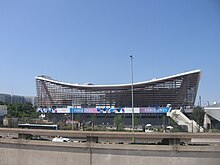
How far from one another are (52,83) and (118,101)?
3772 centimetres

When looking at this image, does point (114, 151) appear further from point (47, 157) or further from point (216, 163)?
point (216, 163)

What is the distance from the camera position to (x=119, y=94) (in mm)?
130125

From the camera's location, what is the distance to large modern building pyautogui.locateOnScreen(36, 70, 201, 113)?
12038 centimetres

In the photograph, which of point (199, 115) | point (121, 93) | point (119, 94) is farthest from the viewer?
point (119, 94)

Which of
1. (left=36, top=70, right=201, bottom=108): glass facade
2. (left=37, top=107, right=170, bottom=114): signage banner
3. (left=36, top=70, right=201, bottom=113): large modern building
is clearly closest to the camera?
(left=37, top=107, right=170, bottom=114): signage banner

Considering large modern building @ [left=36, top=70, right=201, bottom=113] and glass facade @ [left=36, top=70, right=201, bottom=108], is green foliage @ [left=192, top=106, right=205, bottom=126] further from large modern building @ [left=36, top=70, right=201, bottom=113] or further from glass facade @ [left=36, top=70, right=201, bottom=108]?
glass facade @ [left=36, top=70, right=201, bottom=108]

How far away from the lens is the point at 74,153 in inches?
551

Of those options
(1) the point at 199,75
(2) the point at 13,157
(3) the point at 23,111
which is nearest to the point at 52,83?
(3) the point at 23,111

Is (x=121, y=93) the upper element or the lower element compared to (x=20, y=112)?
upper

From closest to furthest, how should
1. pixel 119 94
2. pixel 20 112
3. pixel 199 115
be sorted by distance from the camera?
pixel 199 115
pixel 20 112
pixel 119 94

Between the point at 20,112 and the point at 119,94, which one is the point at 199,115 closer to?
the point at 119,94

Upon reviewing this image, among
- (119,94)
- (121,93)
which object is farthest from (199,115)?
(119,94)

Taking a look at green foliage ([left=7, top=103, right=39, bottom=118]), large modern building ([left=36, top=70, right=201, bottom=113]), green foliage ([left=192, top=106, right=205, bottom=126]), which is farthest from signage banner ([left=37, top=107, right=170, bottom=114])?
green foliage ([left=192, top=106, right=205, bottom=126])

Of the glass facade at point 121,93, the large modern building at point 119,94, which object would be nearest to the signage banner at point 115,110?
the large modern building at point 119,94
